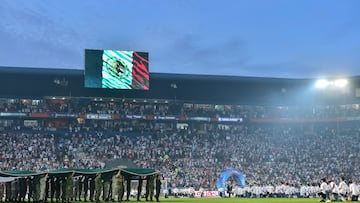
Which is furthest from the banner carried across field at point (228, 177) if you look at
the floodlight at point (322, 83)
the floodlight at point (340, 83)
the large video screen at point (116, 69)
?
the floodlight at point (340, 83)

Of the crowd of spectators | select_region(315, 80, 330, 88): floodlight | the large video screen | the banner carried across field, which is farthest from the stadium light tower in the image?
the large video screen

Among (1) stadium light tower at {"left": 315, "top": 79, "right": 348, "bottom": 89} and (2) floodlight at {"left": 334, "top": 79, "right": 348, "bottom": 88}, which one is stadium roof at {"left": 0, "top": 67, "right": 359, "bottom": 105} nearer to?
(1) stadium light tower at {"left": 315, "top": 79, "right": 348, "bottom": 89}

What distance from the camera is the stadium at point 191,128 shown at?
198 feet

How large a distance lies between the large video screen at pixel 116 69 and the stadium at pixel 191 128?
403 centimetres

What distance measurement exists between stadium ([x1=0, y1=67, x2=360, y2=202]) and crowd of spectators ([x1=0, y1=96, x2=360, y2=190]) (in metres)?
0.14

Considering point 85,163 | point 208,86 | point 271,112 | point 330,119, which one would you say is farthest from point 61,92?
point 330,119

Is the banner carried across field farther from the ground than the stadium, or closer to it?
closer to it

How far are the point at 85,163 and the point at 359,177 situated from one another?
3262cm

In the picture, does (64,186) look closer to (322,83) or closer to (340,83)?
(322,83)

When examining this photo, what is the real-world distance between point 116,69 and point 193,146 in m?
14.9

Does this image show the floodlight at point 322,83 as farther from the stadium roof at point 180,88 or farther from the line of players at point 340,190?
the line of players at point 340,190

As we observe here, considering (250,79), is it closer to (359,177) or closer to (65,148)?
(359,177)

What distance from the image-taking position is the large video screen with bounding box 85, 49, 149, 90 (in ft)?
199

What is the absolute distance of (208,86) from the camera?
71938 millimetres
